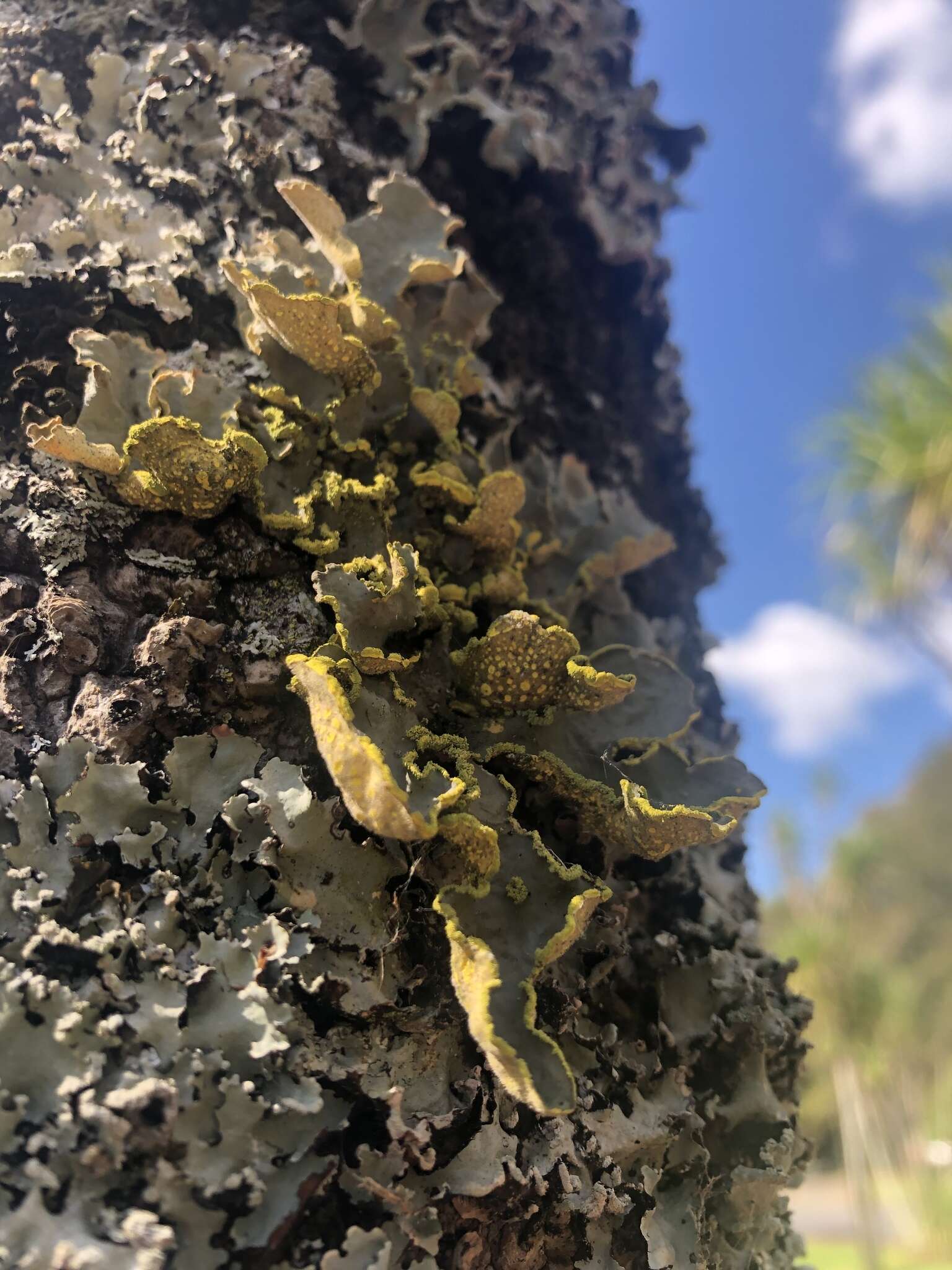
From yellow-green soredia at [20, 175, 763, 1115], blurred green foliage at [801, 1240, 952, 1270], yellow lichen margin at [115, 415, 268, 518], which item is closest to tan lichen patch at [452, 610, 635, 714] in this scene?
yellow-green soredia at [20, 175, 763, 1115]

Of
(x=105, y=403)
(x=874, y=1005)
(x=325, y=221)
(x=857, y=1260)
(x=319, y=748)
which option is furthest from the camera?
(x=857, y=1260)

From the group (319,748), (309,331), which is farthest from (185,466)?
(319,748)

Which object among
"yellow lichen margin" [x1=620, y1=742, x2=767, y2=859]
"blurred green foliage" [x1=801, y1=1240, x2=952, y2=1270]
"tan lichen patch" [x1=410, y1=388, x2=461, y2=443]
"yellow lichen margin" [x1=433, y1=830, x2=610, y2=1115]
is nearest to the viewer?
"yellow lichen margin" [x1=433, y1=830, x2=610, y2=1115]

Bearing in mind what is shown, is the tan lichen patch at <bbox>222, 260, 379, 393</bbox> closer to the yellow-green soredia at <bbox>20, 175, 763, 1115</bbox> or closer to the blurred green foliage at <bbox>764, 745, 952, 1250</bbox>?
the yellow-green soredia at <bbox>20, 175, 763, 1115</bbox>

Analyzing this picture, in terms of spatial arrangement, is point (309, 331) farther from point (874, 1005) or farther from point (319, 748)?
point (874, 1005)

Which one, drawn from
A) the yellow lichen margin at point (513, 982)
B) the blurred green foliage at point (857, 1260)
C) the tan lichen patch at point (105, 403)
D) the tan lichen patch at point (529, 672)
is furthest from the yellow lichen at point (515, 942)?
the blurred green foliage at point (857, 1260)

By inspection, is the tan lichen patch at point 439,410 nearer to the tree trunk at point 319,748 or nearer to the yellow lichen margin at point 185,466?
the tree trunk at point 319,748
